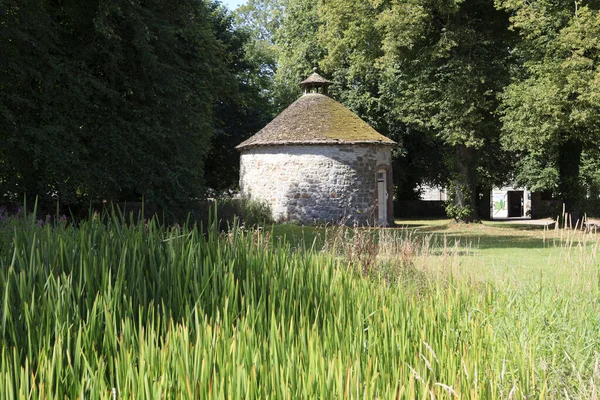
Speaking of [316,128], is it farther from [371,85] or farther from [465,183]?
[371,85]

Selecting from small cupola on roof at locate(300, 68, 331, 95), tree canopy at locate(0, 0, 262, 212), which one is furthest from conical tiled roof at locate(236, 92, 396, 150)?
tree canopy at locate(0, 0, 262, 212)

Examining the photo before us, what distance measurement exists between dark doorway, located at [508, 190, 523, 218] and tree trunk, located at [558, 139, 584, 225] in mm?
17864

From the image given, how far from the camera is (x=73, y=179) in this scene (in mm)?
12477

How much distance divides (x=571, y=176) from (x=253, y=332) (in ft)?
75.7

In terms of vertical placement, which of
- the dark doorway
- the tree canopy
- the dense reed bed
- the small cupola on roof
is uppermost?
the small cupola on roof

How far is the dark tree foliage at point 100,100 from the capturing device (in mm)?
11961

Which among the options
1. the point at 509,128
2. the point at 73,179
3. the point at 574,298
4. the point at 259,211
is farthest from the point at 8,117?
the point at 509,128

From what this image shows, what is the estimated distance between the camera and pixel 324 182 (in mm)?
24406

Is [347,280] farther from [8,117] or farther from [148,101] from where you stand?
[148,101]

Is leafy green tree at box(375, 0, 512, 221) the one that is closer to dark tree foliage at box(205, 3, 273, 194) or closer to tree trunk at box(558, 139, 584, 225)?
tree trunk at box(558, 139, 584, 225)

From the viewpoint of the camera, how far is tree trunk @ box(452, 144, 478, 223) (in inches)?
1002

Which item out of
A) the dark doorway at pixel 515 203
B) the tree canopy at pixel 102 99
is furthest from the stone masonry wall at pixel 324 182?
the dark doorway at pixel 515 203

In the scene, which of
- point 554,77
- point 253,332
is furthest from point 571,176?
point 253,332

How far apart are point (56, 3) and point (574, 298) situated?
12.0 meters
